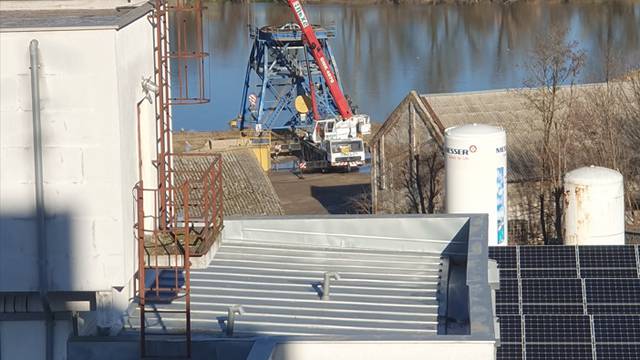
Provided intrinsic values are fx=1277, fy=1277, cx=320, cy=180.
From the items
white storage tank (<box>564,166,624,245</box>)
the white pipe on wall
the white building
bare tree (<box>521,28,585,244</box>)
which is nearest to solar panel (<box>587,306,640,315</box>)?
the white building

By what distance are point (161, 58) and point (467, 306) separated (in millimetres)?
2703

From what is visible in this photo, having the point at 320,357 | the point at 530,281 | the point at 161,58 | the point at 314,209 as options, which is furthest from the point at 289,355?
the point at 314,209

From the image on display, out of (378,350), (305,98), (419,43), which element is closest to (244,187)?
(305,98)

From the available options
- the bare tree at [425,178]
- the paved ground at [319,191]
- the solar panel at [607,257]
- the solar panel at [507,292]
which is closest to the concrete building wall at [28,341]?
the solar panel at [507,292]

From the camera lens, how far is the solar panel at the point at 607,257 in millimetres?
10172

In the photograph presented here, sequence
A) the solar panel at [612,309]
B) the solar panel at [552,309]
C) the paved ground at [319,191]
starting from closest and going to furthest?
the solar panel at [612,309], the solar panel at [552,309], the paved ground at [319,191]

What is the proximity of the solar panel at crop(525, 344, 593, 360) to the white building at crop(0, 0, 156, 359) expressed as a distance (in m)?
3.09

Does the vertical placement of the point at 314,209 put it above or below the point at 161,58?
below

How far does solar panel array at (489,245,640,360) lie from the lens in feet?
29.4

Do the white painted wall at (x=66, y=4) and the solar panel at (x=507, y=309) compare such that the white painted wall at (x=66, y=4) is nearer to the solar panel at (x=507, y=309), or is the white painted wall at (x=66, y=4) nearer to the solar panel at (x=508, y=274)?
the solar panel at (x=507, y=309)

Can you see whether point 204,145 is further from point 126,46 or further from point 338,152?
point 126,46

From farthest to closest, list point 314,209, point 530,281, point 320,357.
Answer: point 314,209 → point 530,281 → point 320,357

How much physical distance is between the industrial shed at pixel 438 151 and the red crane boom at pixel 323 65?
14.5m

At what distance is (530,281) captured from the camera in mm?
10047
